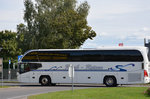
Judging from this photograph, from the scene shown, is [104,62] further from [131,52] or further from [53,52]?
[53,52]

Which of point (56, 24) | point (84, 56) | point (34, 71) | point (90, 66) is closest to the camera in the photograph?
point (90, 66)

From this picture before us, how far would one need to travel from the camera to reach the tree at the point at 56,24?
167ft

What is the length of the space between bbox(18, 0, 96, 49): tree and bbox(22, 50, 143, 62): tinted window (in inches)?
632

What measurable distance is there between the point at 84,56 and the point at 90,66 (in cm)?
106

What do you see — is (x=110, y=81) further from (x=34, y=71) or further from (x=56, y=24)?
(x=56, y=24)

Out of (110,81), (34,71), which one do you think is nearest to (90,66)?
(110,81)

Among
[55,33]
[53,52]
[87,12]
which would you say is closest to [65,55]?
[53,52]

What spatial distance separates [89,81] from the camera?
3384 centimetres

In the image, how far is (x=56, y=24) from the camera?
5091 centimetres

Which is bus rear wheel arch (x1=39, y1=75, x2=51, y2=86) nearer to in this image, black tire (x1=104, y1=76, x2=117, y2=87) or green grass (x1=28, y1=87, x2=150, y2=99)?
black tire (x1=104, y1=76, x2=117, y2=87)

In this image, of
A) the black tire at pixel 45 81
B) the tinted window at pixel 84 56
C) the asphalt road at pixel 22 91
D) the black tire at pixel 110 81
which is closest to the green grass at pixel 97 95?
the asphalt road at pixel 22 91

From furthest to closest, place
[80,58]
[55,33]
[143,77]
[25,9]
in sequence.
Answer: [25,9]
[55,33]
[80,58]
[143,77]

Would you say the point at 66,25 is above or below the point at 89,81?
above

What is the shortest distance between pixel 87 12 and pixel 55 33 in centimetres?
680
